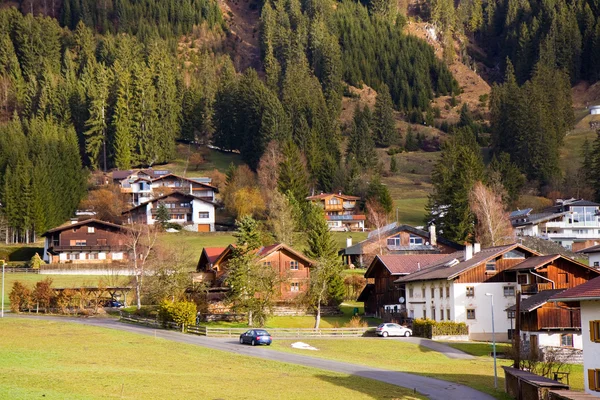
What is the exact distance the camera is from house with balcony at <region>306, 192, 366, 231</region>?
128000 mm

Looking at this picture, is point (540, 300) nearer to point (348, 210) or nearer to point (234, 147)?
point (348, 210)

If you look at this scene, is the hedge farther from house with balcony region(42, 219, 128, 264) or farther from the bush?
house with balcony region(42, 219, 128, 264)

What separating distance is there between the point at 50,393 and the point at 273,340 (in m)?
26.9

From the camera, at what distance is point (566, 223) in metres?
122

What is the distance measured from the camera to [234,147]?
17212 cm

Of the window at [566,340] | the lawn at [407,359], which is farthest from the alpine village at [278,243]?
the window at [566,340]

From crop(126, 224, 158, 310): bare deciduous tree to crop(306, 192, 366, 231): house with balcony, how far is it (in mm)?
28087

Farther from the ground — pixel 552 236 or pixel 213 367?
pixel 552 236

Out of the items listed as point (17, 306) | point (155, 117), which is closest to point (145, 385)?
point (17, 306)

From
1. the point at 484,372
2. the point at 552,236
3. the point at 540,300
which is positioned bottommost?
the point at 484,372

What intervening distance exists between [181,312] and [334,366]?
60.4 feet

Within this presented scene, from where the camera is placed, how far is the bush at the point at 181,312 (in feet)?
199

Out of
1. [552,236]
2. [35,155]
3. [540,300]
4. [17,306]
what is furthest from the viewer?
[35,155]

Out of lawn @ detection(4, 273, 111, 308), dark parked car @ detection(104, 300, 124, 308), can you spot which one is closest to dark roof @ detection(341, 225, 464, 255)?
lawn @ detection(4, 273, 111, 308)
